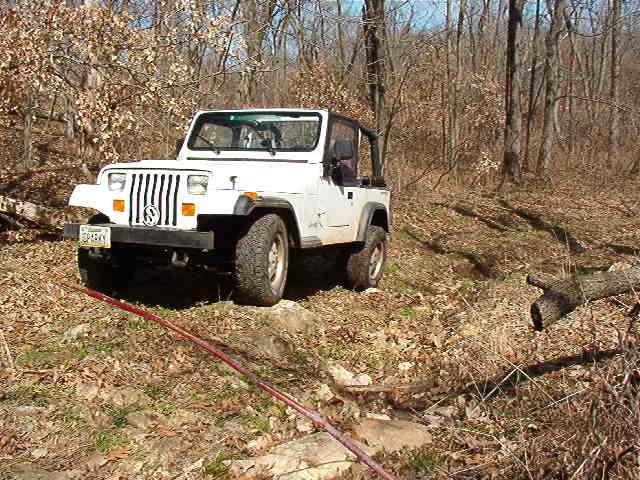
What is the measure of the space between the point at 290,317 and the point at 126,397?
188 cm

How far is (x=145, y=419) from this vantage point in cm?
360

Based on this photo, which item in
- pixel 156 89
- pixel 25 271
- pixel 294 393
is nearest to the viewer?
pixel 294 393

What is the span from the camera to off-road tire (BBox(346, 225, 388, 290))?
7.03 meters

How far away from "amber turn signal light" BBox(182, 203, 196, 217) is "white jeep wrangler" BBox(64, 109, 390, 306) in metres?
0.01

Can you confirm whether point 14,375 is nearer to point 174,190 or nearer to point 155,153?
point 174,190

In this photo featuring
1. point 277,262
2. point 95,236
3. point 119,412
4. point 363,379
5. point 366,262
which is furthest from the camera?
point 366,262

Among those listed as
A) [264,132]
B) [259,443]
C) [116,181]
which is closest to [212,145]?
[264,132]

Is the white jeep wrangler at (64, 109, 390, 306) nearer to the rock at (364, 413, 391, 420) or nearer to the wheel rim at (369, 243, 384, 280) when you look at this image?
the wheel rim at (369, 243, 384, 280)

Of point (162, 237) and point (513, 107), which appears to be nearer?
point (162, 237)

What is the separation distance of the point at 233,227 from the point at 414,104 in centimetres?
1159

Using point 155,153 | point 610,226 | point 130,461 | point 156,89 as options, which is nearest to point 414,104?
point 610,226

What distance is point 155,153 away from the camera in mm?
10672

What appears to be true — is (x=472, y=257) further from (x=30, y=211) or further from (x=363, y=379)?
(x=30, y=211)

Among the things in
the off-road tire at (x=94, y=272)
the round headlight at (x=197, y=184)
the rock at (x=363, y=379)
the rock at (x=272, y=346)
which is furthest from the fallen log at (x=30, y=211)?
the rock at (x=363, y=379)
